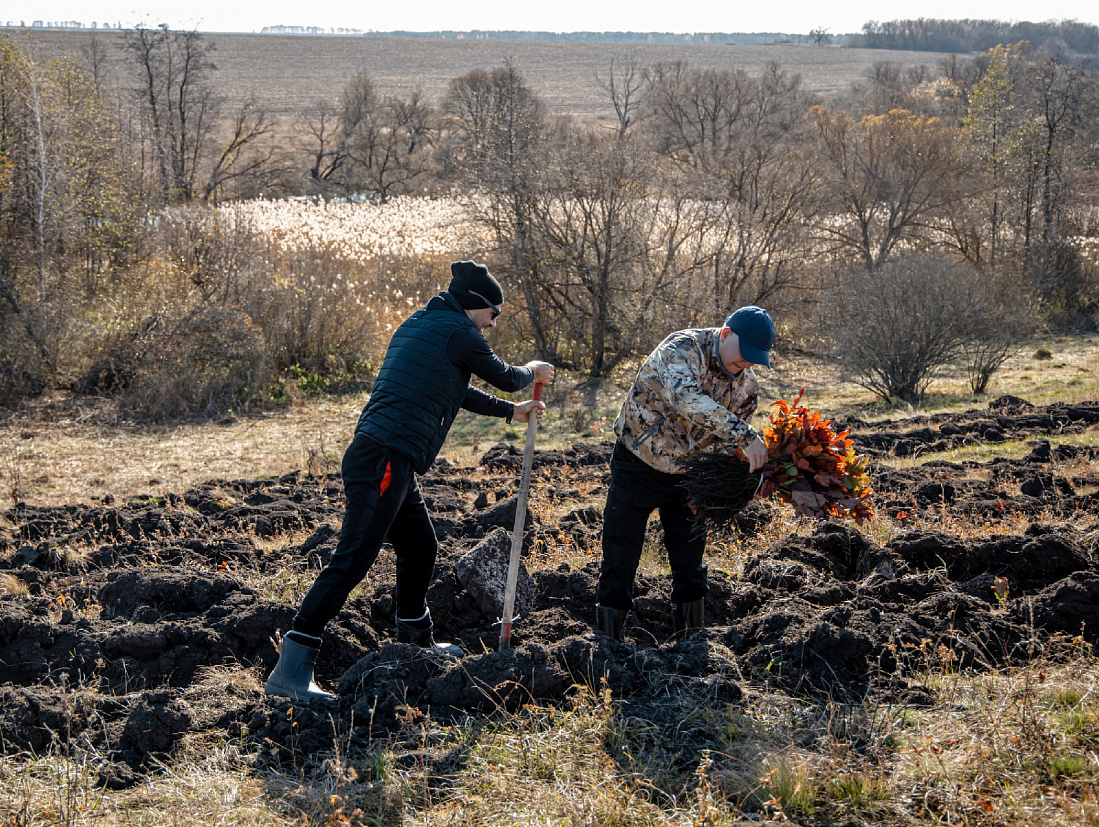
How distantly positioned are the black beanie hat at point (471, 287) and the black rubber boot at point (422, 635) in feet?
5.62

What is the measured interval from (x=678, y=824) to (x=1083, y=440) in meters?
8.31

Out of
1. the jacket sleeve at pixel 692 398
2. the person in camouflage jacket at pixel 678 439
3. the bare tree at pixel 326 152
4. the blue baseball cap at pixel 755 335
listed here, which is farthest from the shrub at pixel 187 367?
the bare tree at pixel 326 152

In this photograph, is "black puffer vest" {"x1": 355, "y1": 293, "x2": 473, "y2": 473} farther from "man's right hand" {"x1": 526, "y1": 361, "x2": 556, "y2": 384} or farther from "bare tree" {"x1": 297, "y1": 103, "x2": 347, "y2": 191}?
"bare tree" {"x1": 297, "y1": 103, "x2": 347, "y2": 191}

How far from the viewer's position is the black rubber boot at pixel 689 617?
16.2 ft

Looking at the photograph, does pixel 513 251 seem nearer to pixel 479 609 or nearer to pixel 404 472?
pixel 479 609

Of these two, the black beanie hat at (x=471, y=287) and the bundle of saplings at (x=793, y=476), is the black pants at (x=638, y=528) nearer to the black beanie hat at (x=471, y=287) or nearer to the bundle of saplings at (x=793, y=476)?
the bundle of saplings at (x=793, y=476)

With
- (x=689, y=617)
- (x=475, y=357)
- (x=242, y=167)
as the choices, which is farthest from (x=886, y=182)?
(x=242, y=167)

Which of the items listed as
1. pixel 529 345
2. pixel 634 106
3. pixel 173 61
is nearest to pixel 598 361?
pixel 529 345

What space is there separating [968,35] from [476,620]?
119808 mm

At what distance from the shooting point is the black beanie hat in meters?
4.51

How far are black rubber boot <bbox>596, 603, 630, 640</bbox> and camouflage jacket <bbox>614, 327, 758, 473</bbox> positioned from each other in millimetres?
875

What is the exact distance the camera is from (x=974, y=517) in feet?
22.7

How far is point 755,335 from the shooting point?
4246mm

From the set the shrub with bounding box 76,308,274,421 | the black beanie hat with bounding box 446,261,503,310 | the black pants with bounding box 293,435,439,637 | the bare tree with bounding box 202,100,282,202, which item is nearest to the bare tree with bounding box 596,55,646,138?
the bare tree with bounding box 202,100,282,202
